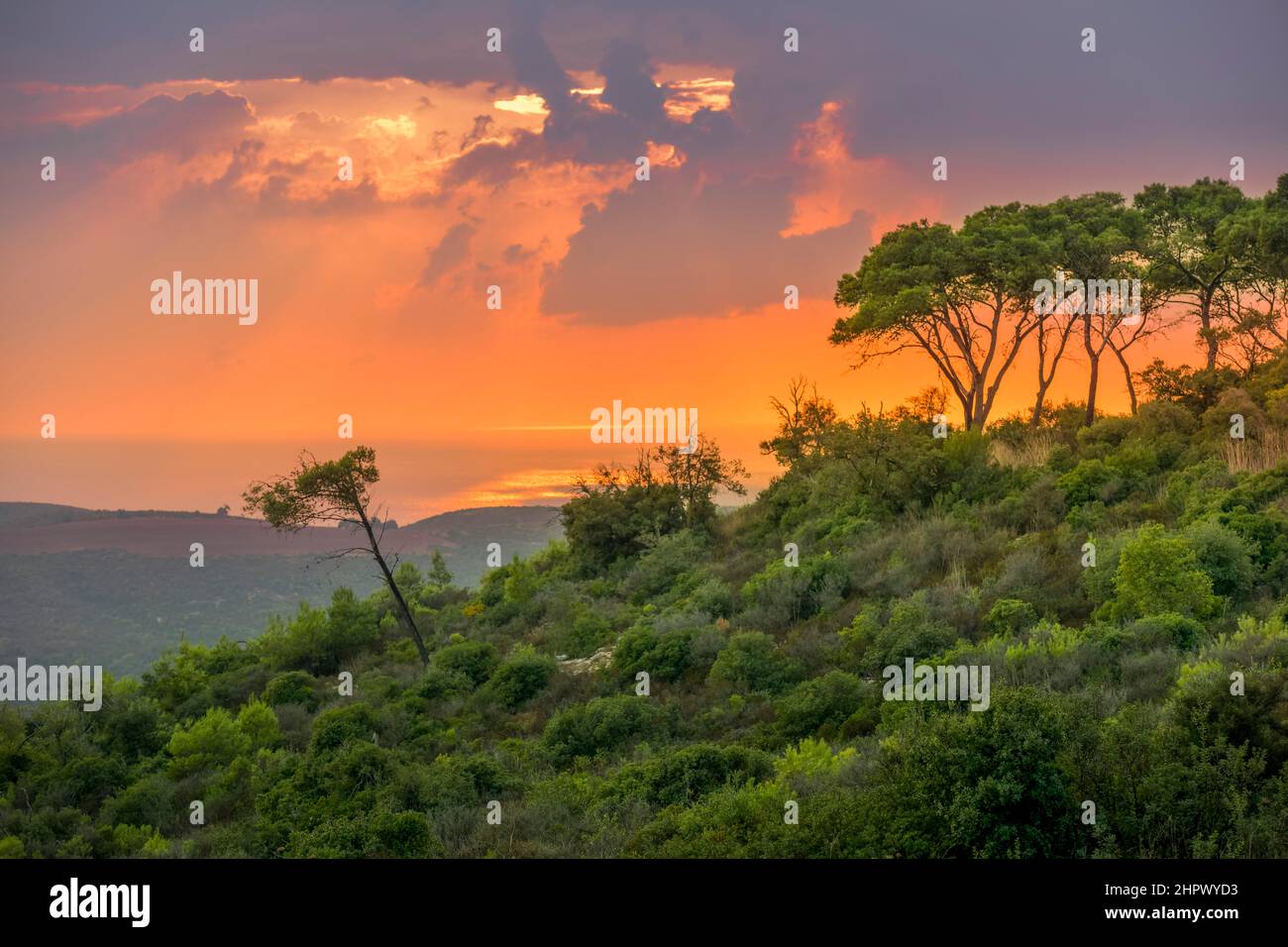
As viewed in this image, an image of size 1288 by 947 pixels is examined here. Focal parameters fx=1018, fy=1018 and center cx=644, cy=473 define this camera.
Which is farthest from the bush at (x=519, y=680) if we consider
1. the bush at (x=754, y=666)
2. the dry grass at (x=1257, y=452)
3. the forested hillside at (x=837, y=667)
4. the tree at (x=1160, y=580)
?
the dry grass at (x=1257, y=452)

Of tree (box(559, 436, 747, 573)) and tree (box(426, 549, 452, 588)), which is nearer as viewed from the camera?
tree (box(559, 436, 747, 573))

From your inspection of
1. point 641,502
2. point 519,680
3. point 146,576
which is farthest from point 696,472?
point 146,576

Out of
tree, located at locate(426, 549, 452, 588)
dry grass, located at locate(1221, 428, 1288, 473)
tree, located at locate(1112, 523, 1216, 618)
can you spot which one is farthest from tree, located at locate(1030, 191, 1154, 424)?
tree, located at locate(426, 549, 452, 588)

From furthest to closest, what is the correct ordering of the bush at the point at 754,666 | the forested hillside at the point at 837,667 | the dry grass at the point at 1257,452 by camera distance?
the dry grass at the point at 1257,452 → the bush at the point at 754,666 → the forested hillside at the point at 837,667

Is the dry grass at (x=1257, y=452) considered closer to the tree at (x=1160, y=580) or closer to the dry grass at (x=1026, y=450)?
the dry grass at (x=1026, y=450)

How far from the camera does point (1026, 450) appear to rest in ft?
99.8

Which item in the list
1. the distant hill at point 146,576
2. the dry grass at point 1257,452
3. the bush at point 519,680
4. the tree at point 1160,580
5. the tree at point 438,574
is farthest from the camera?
the distant hill at point 146,576

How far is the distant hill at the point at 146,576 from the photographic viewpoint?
2638 inches

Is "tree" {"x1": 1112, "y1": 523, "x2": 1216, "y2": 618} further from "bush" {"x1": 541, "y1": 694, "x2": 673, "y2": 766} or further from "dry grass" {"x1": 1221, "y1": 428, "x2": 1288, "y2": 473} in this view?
"bush" {"x1": 541, "y1": 694, "x2": 673, "y2": 766}

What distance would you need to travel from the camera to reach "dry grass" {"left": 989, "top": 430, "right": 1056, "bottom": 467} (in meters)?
28.5

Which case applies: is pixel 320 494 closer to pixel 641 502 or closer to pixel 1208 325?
pixel 641 502

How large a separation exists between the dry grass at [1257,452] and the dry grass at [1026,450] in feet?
16.3

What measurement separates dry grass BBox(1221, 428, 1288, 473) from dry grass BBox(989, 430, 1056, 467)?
4.98 metres

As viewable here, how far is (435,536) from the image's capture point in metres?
69.9
